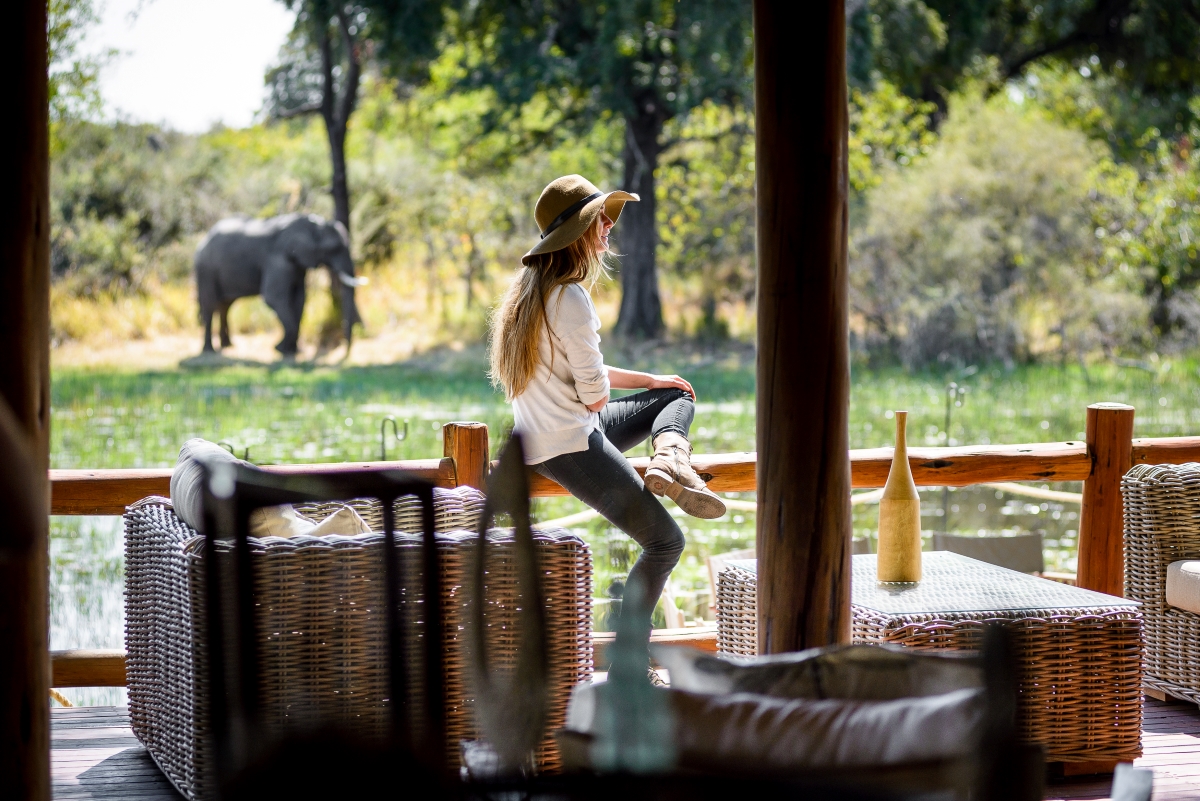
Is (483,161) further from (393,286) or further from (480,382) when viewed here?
(480,382)

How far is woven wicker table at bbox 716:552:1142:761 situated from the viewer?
10.0 ft

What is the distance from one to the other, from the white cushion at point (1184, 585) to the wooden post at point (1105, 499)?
0.62 metres

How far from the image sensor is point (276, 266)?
19984 millimetres

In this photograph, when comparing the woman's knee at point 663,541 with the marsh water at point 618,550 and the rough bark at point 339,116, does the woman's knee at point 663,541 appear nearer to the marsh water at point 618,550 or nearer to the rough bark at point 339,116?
the marsh water at point 618,550

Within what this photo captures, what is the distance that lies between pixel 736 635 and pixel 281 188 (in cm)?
2367

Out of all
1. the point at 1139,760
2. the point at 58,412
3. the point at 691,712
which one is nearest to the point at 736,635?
the point at 1139,760

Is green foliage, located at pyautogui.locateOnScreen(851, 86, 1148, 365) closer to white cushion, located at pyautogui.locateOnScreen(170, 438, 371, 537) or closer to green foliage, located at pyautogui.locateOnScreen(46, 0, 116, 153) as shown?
green foliage, located at pyautogui.locateOnScreen(46, 0, 116, 153)

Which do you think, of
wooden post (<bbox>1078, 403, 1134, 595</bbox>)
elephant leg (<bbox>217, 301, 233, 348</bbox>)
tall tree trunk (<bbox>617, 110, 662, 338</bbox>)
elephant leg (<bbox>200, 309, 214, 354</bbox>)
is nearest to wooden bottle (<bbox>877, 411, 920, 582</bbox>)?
wooden post (<bbox>1078, 403, 1134, 595</bbox>)

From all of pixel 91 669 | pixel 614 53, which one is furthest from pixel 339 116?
pixel 91 669

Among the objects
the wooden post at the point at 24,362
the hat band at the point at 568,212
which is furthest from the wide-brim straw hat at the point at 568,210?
the wooden post at the point at 24,362

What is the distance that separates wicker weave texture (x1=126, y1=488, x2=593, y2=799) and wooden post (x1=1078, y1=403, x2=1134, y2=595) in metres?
2.16

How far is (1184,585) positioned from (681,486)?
61.2 inches

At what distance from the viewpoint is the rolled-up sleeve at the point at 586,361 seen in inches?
127

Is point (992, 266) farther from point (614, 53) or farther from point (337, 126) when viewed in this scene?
point (337, 126)
